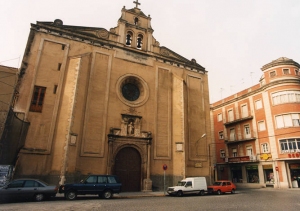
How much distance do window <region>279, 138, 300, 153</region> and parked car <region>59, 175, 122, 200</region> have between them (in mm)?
20636

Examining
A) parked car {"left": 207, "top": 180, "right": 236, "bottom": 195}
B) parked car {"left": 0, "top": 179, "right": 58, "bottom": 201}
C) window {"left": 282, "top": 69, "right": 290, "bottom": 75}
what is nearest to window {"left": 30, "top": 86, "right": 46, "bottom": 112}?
parked car {"left": 0, "top": 179, "right": 58, "bottom": 201}

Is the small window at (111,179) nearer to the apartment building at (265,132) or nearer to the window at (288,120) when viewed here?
the apartment building at (265,132)

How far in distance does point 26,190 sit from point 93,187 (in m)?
3.54

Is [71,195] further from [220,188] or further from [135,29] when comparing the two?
[135,29]

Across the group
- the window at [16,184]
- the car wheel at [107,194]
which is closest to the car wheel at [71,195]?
the car wheel at [107,194]

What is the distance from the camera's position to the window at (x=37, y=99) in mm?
16188

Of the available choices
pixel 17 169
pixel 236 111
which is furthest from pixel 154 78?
pixel 236 111

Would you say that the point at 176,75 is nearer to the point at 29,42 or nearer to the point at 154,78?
the point at 154,78

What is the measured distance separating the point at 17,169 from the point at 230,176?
27684 millimetres

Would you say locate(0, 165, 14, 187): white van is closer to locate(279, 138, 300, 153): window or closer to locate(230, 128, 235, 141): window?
locate(279, 138, 300, 153): window

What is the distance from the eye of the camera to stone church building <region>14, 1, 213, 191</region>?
1596cm

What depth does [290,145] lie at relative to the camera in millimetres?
24062

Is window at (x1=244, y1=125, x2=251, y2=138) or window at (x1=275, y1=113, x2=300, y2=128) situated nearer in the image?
window at (x1=275, y1=113, x2=300, y2=128)

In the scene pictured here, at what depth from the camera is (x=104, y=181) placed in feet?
43.8
